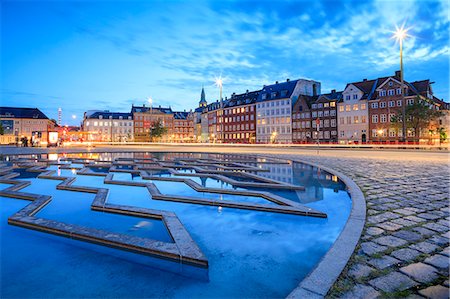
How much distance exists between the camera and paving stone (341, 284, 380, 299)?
2823 millimetres

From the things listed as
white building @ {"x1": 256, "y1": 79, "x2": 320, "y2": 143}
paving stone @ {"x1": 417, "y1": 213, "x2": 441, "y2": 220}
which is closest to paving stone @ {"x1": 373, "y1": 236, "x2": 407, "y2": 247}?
paving stone @ {"x1": 417, "y1": 213, "x2": 441, "y2": 220}

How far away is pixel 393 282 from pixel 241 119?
88.9m

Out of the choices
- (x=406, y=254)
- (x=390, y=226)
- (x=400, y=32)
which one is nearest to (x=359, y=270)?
(x=406, y=254)

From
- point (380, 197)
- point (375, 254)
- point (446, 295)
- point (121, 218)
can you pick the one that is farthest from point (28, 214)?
point (380, 197)

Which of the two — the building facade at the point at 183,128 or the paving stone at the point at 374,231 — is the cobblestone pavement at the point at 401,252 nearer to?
the paving stone at the point at 374,231

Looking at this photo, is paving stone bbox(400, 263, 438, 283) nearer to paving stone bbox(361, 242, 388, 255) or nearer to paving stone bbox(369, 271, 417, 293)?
paving stone bbox(369, 271, 417, 293)

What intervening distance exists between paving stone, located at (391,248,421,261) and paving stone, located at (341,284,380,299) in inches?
43.1

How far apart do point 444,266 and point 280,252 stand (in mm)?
2063

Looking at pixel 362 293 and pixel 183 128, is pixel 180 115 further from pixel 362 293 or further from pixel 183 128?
pixel 362 293

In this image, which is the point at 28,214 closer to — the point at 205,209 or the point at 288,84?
the point at 205,209

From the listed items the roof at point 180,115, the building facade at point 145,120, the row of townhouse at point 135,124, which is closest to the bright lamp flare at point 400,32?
the row of townhouse at point 135,124

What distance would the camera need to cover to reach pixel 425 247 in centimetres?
407

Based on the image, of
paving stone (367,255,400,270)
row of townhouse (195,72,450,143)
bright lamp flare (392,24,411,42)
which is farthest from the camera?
row of townhouse (195,72,450,143)

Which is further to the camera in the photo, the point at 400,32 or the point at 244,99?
the point at 244,99
